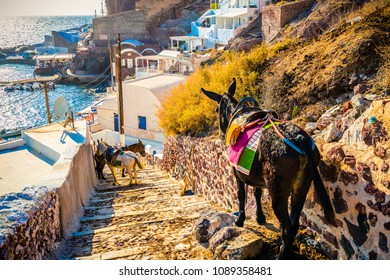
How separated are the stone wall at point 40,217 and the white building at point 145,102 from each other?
470 inches

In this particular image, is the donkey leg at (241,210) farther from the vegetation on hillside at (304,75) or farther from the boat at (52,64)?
the boat at (52,64)

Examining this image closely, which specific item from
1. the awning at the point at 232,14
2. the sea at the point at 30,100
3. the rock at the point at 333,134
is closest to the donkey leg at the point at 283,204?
the rock at the point at 333,134

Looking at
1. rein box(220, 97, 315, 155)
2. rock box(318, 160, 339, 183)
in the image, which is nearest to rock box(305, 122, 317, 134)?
rein box(220, 97, 315, 155)

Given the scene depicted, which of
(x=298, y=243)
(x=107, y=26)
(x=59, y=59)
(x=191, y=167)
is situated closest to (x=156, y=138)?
(x=191, y=167)

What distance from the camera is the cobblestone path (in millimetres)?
4871

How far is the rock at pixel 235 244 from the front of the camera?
163 inches

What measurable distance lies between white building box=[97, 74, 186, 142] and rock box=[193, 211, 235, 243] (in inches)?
515

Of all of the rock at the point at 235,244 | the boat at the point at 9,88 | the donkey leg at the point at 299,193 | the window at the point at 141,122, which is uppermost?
the donkey leg at the point at 299,193

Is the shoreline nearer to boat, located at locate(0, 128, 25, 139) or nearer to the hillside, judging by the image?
boat, located at locate(0, 128, 25, 139)

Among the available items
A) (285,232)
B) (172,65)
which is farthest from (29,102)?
(285,232)

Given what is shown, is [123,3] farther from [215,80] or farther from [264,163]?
[264,163]

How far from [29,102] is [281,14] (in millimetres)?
25366

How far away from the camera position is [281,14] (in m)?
27.4

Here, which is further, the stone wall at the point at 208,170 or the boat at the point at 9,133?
the boat at the point at 9,133
